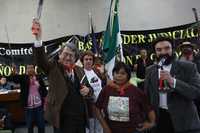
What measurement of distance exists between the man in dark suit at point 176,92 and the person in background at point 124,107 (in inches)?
6.5

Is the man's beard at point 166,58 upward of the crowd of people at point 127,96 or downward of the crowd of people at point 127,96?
upward

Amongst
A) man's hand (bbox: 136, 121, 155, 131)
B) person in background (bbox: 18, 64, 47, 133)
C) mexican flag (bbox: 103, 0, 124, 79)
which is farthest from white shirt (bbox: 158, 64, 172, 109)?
person in background (bbox: 18, 64, 47, 133)

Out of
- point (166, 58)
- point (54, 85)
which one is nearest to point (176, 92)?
point (166, 58)

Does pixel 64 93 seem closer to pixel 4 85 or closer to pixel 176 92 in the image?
pixel 176 92

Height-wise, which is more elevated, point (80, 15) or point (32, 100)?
point (80, 15)

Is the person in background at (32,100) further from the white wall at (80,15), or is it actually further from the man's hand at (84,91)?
the white wall at (80,15)

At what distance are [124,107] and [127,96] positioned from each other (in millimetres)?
100

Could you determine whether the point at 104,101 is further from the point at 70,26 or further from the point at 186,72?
the point at 70,26

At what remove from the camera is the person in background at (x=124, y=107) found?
3.73 meters

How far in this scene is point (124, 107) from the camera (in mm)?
3725

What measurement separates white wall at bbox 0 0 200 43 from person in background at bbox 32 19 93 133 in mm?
8549

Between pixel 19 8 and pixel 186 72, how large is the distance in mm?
9650

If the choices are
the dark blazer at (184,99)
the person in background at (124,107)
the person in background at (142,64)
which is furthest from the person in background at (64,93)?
the person in background at (142,64)

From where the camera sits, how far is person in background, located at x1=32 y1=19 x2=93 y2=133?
13.1 ft
